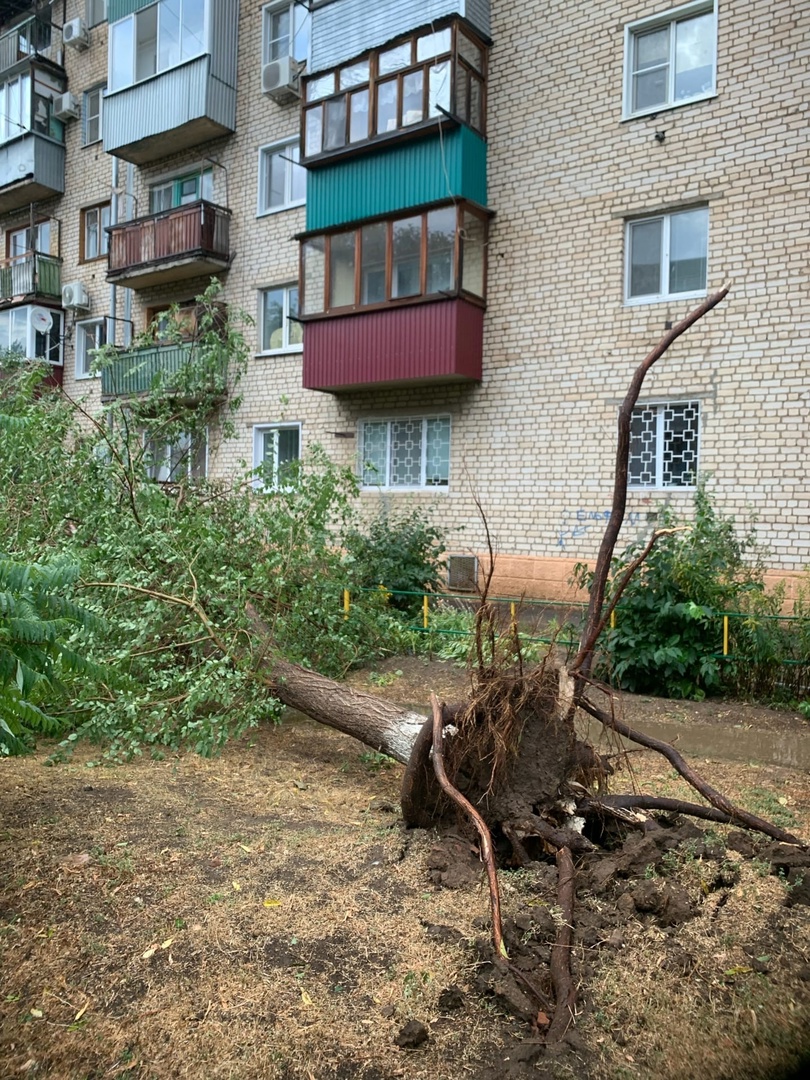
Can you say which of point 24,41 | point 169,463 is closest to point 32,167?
point 24,41

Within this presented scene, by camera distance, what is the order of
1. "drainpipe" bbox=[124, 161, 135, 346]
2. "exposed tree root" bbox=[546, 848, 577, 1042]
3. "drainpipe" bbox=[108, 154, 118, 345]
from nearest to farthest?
"exposed tree root" bbox=[546, 848, 577, 1042] < "drainpipe" bbox=[124, 161, 135, 346] < "drainpipe" bbox=[108, 154, 118, 345]

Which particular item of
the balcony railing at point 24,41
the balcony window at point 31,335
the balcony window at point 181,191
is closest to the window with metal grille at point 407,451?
the balcony window at point 181,191

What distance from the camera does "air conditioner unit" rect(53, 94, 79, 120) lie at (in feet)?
62.3

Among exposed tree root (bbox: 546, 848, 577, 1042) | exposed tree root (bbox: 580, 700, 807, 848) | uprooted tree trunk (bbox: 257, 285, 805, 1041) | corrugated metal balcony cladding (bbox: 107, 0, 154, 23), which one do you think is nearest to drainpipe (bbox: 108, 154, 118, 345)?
corrugated metal balcony cladding (bbox: 107, 0, 154, 23)

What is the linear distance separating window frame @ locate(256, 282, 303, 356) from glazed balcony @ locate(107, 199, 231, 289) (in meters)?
1.11

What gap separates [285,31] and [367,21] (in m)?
3.63

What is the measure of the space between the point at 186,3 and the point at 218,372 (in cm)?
1091

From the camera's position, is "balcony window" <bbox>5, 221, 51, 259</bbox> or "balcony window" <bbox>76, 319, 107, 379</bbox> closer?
"balcony window" <bbox>76, 319, 107, 379</bbox>

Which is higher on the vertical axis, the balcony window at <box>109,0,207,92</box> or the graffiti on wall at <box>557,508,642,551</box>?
the balcony window at <box>109,0,207,92</box>

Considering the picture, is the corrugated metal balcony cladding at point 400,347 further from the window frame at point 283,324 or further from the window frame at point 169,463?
the window frame at point 169,463

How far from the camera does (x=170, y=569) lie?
620 centimetres

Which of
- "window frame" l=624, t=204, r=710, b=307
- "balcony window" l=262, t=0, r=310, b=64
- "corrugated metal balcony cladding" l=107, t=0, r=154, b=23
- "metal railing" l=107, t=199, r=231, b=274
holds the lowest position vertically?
"window frame" l=624, t=204, r=710, b=307

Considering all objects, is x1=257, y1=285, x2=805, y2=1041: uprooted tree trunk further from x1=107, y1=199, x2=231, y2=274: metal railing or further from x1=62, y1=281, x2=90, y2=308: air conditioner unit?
x1=62, y1=281, x2=90, y2=308: air conditioner unit

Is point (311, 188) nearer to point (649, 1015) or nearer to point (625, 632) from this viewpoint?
point (625, 632)
